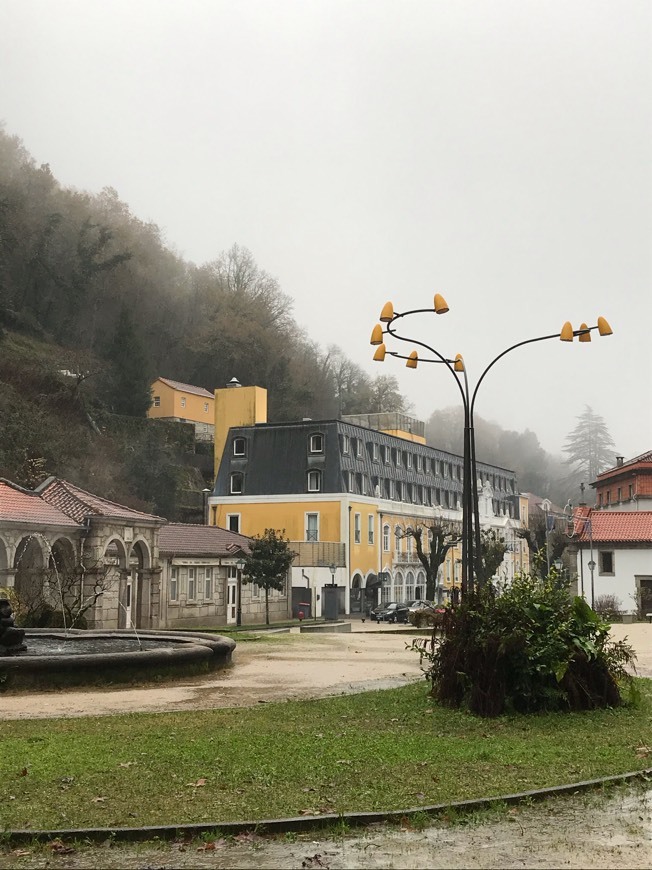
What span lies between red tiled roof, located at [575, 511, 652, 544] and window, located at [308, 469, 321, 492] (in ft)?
49.1

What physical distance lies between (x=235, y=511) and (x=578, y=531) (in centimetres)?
2035

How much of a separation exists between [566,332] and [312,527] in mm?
41004

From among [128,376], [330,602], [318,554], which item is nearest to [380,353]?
[330,602]

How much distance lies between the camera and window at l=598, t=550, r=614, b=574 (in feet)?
186

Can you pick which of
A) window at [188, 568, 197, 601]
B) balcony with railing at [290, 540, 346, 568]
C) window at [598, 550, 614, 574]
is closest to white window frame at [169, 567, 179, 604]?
window at [188, 568, 197, 601]

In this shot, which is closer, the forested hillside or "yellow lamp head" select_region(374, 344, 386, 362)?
"yellow lamp head" select_region(374, 344, 386, 362)

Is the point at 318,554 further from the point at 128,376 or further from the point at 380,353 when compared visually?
the point at 380,353

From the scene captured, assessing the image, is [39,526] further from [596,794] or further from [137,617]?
[596,794]

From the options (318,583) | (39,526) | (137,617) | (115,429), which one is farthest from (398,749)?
(115,429)

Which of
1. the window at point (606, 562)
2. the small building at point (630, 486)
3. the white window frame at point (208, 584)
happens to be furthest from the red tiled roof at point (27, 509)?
the small building at point (630, 486)

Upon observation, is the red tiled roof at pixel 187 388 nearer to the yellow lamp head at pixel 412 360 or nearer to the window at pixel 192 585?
the window at pixel 192 585

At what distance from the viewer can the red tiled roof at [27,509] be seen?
31734 millimetres

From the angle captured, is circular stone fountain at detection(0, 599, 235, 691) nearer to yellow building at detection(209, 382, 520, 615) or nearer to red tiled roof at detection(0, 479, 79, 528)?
red tiled roof at detection(0, 479, 79, 528)

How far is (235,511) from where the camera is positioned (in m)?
63.6
